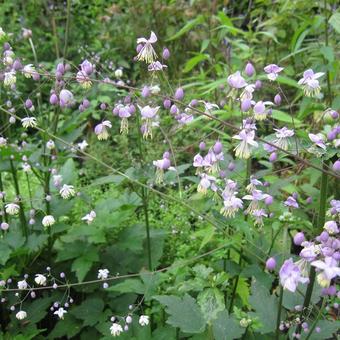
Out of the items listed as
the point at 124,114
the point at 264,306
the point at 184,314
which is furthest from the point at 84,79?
the point at 264,306

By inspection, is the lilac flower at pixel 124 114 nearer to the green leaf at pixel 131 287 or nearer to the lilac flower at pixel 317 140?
the lilac flower at pixel 317 140

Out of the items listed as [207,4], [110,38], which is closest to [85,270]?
[207,4]

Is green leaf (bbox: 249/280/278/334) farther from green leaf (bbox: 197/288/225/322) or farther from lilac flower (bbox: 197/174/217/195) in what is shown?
lilac flower (bbox: 197/174/217/195)

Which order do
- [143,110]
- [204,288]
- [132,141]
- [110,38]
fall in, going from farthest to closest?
[110,38] < [132,141] < [204,288] < [143,110]

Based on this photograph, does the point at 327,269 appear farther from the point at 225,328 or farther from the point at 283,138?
the point at 225,328

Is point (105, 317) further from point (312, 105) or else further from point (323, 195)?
point (312, 105)

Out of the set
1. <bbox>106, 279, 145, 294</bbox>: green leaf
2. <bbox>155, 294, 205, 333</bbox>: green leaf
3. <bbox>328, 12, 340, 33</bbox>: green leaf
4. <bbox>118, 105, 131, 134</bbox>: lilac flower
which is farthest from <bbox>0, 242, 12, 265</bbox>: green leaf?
<bbox>328, 12, 340, 33</bbox>: green leaf

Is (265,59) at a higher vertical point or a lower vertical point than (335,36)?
lower
